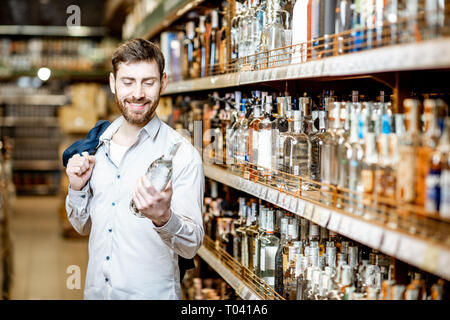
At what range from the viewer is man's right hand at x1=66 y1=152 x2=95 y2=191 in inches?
87.7

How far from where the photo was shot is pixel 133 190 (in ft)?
6.83

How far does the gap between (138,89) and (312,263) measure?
2.88 feet

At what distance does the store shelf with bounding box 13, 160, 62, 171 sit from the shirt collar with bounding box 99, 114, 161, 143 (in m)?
9.01

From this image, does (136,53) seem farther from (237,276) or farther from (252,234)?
(237,276)

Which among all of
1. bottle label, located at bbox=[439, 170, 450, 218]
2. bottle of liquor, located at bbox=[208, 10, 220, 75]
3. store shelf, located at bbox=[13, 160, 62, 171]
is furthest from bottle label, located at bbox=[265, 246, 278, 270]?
store shelf, located at bbox=[13, 160, 62, 171]

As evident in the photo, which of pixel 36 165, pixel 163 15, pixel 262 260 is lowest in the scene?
pixel 36 165

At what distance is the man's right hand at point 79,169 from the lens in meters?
2.23

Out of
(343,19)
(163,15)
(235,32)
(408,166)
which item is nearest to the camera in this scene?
(408,166)

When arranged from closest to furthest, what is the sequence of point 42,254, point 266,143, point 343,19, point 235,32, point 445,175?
point 445,175 → point 343,19 → point 266,143 → point 235,32 → point 42,254

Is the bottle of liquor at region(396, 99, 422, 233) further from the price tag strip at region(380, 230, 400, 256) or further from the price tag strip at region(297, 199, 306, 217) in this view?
the price tag strip at region(297, 199, 306, 217)

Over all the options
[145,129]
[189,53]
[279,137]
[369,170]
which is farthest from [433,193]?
[189,53]

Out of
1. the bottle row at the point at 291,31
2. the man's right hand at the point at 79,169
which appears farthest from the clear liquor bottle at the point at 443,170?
the man's right hand at the point at 79,169

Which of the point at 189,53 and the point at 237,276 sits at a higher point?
the point at 189,53

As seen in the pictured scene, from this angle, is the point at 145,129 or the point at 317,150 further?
the point at 145,129
